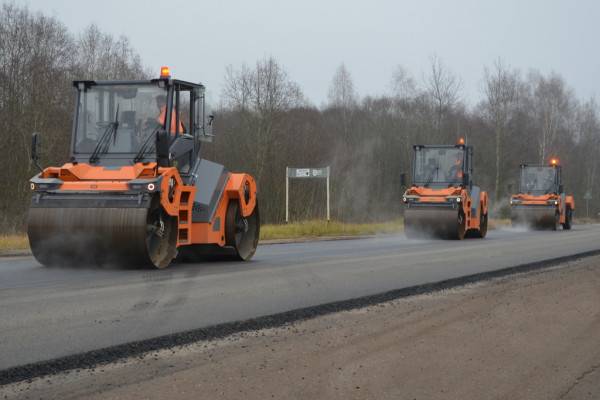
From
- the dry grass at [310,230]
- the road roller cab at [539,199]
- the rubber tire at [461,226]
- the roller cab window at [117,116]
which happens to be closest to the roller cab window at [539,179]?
the road roller cab at [539,199]

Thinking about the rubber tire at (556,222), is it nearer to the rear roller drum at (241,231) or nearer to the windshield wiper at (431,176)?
the windshield wiper at (431,176)

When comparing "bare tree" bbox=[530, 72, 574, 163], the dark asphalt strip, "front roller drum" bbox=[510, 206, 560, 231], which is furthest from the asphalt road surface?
"bare tree" bbox=[530, 72, 574, 163]

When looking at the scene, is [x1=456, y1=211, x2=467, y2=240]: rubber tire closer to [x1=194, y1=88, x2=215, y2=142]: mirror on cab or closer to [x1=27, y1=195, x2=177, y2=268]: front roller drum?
[x1=194, y1=88, x2=215, y2=142]: mirror on cab

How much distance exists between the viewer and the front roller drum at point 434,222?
24203mm

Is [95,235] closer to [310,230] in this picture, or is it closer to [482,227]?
[310,230]

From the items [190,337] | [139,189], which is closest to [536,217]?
[139,189]

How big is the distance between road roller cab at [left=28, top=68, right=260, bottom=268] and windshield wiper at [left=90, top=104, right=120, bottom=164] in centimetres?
1

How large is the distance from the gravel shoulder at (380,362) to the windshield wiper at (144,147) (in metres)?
5.29

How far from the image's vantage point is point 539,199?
118 feet

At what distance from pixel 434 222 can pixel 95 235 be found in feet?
→ 47.7

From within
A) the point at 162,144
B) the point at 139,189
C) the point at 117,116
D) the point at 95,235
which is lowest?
the point at 95,235

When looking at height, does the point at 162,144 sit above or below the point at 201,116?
below

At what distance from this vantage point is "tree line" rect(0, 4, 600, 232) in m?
34.7

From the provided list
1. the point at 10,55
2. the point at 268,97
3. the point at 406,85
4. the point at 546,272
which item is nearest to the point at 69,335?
the point at 546,272
